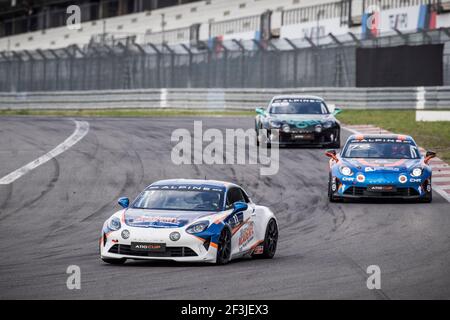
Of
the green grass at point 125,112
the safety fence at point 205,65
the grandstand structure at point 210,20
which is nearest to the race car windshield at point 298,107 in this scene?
the safety fence at point 205,65

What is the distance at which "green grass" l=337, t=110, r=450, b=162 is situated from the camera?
95.3 feet

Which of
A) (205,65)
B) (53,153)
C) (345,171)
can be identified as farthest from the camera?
(205,65)

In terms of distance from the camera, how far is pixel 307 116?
2811cm

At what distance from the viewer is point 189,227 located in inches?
476

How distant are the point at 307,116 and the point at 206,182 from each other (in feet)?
49.0

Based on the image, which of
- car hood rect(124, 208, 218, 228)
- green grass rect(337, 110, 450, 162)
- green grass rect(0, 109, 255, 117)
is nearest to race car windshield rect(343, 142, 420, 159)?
green grass rect(337, 110, 450, 162)

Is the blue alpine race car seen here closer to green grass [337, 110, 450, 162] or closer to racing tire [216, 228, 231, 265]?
green grass [337, 110, 450, 162]

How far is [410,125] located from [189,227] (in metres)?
22.5

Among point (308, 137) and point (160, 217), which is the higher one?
point (308, 137)

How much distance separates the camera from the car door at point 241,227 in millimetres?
12656

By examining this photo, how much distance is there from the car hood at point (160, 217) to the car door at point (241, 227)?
329 mm

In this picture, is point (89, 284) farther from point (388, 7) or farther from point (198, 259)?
point (388, 7)

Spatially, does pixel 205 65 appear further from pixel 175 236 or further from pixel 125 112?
pixel 175 236
